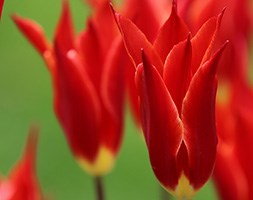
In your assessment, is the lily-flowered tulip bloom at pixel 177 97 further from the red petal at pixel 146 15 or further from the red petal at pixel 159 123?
the red petal at pixel 146 15

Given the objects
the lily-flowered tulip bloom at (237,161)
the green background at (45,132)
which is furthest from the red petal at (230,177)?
the green background at (45,132)

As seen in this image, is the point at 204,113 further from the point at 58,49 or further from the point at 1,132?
the point at 1,132

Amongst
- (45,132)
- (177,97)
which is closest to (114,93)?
(177,97)

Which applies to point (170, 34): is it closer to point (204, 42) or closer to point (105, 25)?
point (204, 42)

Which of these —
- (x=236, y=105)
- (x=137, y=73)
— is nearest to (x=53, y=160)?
(x=236, y=105)

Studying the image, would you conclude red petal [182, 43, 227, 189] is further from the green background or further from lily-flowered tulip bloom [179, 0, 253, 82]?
the green background

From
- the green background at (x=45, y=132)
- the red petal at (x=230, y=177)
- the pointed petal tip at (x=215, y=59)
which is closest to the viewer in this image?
the pointed petal tip at (x=215, y=59)

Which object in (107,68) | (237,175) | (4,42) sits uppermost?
(4,42)
